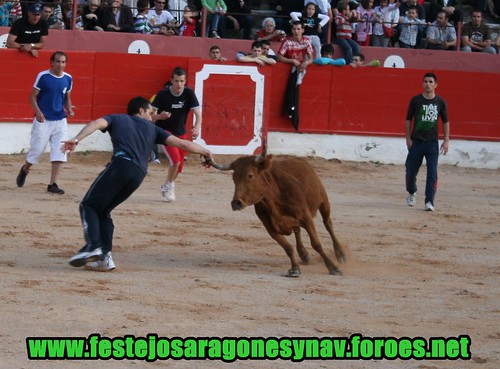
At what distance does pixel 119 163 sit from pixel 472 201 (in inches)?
281

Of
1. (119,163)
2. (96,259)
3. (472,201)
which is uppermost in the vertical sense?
(119,163)

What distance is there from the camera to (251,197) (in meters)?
8.84

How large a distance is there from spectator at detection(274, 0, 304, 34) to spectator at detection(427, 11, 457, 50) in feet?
7.55

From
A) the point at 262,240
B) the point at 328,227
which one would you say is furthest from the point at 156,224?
the point at 328,227

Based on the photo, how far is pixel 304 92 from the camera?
58.4ft

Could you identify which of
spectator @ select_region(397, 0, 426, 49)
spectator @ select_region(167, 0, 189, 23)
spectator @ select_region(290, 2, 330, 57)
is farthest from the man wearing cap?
spectator @ select_region(397, 0, 426, 49)

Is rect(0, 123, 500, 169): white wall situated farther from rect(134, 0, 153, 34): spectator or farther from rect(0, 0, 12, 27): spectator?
rect(0, 0, 12, 27): spectator

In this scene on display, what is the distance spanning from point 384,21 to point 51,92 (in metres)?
8.15

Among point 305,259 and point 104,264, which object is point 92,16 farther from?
point 104,264

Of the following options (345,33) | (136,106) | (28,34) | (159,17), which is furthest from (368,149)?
(136,106)

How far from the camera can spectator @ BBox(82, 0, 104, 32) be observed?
17.5m

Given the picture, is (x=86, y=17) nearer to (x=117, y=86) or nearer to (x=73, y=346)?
(x=117, y=86)

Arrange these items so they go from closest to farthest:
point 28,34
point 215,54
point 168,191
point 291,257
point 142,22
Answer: point 291,257 → point 168,191 → point 28,34 → point 215,54 → point 142,22

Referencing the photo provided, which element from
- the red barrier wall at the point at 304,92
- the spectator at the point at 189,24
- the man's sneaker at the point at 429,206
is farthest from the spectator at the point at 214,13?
the man's sneaker at the point at 429,206
